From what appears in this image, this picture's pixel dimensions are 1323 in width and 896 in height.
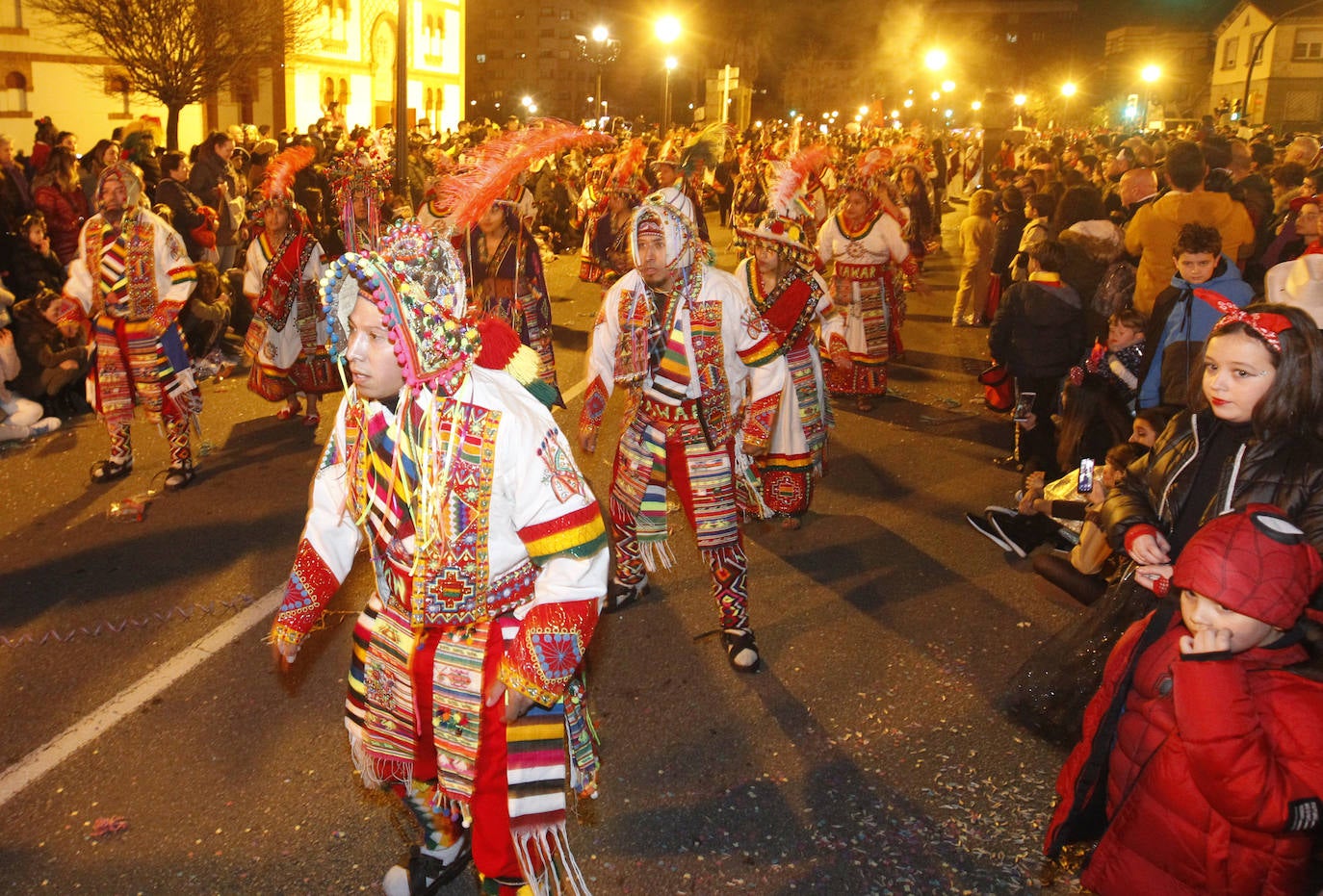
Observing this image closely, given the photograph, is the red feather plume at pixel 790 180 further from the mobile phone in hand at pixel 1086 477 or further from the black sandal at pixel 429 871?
the black sandal at pixel 429 871

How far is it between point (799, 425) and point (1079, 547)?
1600mm

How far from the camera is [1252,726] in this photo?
265 cm

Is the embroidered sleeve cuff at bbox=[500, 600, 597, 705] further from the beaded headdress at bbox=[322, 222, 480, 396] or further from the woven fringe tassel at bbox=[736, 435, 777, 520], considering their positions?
the woven fringe tassel at bbox=[736, 435, 777, 520]

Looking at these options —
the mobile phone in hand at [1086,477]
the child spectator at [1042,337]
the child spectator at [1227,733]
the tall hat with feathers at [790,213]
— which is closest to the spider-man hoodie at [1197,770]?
the child spectator at [1227,733]

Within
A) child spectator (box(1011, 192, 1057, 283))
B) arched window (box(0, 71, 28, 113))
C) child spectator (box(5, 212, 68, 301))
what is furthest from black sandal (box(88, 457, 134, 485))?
arched window (box(0, 71, 28, 113))

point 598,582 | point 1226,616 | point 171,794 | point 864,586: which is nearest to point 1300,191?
point 864,586

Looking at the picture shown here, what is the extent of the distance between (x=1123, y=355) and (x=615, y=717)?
407 cm

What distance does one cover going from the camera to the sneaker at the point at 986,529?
668 cm

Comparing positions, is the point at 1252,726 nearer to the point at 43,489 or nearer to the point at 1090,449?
the point at 1090,449

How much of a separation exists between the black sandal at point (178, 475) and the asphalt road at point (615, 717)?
0.55 feet

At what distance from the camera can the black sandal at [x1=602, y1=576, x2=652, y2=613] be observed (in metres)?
5.64

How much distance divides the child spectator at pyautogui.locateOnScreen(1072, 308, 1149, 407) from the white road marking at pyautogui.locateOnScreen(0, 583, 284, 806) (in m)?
5.01

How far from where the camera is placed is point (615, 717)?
4.62 m

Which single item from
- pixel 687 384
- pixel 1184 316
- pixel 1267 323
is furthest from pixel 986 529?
pixel 1267 323
